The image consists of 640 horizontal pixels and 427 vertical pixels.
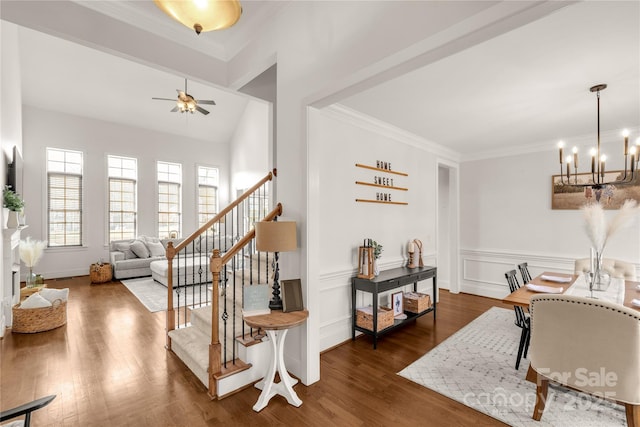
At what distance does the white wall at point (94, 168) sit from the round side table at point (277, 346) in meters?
7.05

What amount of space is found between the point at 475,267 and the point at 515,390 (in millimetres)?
3517

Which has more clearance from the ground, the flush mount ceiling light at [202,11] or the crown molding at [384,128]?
the crown molding at [384,128]

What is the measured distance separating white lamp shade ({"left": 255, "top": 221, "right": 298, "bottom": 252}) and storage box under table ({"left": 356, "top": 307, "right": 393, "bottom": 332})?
63.4 inches

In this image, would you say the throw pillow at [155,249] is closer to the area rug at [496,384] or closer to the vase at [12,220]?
the vase at [12,220]

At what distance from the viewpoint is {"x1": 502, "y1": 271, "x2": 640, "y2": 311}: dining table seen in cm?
260

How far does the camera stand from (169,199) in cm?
855

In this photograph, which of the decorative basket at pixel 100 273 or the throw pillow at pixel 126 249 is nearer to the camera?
the decorative basket at pixel 100 273

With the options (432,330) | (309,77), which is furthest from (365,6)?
(432,330)

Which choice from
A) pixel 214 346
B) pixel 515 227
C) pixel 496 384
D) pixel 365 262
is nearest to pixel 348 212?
pixel 365 262

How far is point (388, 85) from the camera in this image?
2979mm

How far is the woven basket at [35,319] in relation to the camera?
3674 mm

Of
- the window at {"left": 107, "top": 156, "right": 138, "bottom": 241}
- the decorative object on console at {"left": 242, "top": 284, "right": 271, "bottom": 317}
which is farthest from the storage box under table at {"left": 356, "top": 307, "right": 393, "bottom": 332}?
the window at {"left": 107, "top": 156, "right": 138, "bottom": 241}

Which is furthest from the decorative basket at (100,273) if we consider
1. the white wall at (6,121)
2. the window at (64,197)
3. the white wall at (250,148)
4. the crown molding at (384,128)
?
the crown molding at (384,128)

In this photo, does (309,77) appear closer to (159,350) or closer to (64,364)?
(159,350)
